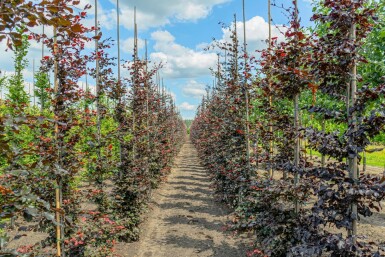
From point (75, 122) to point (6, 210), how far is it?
286cm

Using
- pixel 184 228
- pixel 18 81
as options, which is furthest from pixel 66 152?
pixel 18 81

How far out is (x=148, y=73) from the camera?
12.6 m

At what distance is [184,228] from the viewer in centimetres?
992

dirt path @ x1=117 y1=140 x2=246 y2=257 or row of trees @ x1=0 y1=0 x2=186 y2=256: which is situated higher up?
row of trees @ x1=0 y1=0 x2=186 y2=256

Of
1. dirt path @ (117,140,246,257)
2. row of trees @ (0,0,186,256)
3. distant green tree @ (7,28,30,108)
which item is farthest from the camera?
distant green tree @ (7,28,30,108)

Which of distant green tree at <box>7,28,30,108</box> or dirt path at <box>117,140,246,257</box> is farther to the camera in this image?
distant green tree at <box>7,28,30,108</box>

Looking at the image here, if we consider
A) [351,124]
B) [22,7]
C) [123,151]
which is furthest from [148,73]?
[22,7]

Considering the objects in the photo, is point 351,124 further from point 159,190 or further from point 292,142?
point 159,190

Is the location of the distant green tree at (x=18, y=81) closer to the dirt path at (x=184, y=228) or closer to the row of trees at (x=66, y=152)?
the row of trees at (x=66, y=152)

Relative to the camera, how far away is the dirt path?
806cm

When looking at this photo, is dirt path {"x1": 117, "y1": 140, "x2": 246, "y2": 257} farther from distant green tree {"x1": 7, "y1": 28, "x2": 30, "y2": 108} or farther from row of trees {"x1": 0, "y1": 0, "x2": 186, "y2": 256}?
distant green tree {"x1": 7, "y1": 28, "x2": 30, "y2": 108}

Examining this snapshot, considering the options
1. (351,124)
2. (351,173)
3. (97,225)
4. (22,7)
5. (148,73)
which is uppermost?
(148,73)

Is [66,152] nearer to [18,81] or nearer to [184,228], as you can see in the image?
[184,228]

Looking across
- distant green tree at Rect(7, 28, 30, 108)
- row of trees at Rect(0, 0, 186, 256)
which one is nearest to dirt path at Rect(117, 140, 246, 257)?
row of trees at Rect(0, 0, 186, 256)
